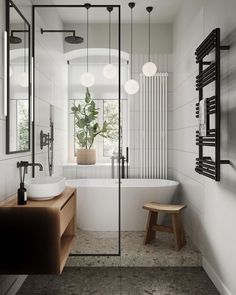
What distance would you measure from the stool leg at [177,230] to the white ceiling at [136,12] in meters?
2.42

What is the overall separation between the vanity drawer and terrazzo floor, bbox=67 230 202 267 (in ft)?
1.99

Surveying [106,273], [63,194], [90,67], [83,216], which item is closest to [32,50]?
[90,67]

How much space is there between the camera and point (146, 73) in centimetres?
423

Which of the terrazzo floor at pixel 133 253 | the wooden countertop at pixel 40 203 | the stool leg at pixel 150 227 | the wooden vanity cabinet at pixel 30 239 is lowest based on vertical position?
the terrazzo floor at pixel 133 253

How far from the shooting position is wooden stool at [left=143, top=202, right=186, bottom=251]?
3.28 meters

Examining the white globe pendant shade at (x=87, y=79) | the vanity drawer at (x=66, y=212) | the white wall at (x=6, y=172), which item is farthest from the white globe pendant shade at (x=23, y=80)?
the vanity drawer at (x=66, y=212)

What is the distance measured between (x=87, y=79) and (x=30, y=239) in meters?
1.99

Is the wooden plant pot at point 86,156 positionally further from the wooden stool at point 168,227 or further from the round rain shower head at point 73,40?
the round rain shower head at point 73,40

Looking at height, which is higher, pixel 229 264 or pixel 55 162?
pixel 55 162

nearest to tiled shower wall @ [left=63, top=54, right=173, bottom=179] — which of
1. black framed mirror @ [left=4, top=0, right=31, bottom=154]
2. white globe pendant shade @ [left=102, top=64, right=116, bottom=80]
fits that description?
white globe pendant shade @ [left=102, top=64, right=116, bottom=80]

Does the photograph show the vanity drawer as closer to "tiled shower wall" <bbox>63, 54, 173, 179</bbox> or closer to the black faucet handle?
the black faucet handle

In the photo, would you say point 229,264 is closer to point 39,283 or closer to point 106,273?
point 106,273

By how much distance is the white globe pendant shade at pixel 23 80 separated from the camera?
2.68 meters

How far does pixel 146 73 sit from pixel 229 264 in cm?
270
